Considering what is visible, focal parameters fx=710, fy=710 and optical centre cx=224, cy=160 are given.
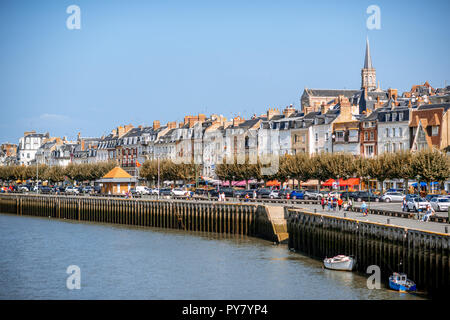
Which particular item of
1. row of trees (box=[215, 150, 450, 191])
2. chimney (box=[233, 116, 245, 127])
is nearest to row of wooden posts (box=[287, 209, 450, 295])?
row of trees (box=[215, 150, 450, 191])

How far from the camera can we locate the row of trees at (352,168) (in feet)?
264

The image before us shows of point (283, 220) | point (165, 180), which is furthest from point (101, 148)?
point (283, 220)

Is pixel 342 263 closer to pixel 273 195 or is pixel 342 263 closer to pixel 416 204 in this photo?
pixel 416 204

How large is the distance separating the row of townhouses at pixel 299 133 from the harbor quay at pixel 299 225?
Result: 14887 millimetres

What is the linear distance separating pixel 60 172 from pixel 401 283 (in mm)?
128723

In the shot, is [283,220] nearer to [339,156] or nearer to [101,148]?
[339,156]

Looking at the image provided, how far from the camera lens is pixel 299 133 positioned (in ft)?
386

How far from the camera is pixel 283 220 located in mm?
62625

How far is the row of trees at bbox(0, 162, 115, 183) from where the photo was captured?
145 metres

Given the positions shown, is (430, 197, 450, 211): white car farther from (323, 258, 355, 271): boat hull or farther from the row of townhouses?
the row of townhouses

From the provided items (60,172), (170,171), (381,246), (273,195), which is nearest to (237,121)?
(170,171)

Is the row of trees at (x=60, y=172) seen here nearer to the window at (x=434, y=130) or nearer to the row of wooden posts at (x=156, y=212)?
the row of wooden posts at (x=156, y=212)

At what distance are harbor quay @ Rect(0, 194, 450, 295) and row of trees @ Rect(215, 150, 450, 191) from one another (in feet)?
71.8
